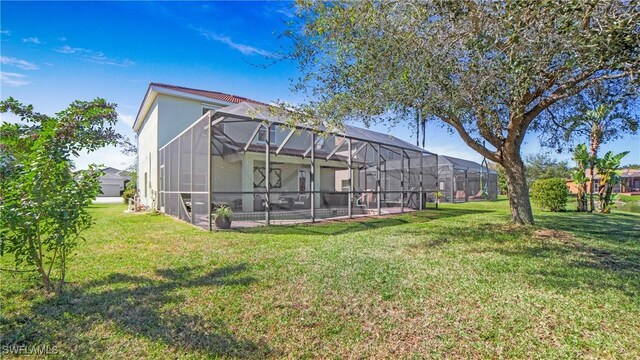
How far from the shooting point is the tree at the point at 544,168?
38.4 m

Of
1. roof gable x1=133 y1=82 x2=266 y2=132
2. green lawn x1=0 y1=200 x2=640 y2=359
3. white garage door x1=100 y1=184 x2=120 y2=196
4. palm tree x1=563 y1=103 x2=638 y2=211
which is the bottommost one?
green lawn x1=0 y1=200 x2=640 y2=359

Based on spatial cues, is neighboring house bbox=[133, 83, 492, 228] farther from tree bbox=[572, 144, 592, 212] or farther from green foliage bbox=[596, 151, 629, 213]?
green foliage bbox=[596, 151, 629, 213]

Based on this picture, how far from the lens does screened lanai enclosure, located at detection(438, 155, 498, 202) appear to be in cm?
2372

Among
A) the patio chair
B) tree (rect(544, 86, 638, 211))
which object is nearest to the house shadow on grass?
the patio chair

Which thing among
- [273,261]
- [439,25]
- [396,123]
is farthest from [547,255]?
[273,261]

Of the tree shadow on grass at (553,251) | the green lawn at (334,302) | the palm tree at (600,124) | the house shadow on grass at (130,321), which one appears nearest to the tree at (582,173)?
the palm tree at (600,124)

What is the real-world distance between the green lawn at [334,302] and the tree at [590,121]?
3648 millimetres

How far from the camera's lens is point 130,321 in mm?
3090

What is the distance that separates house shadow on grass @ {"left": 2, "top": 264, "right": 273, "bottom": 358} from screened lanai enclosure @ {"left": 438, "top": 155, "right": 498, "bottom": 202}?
2254 cm

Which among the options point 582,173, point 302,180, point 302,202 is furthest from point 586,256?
point 302,180

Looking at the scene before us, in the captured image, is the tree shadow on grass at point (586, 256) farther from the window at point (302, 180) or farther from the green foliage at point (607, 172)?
the window at point (302, 180)

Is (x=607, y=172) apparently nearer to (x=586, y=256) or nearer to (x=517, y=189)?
(x=517, y=189)

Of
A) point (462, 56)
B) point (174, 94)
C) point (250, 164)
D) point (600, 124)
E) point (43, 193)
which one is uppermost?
point (174, 94)

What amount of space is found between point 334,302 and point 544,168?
156 feet
